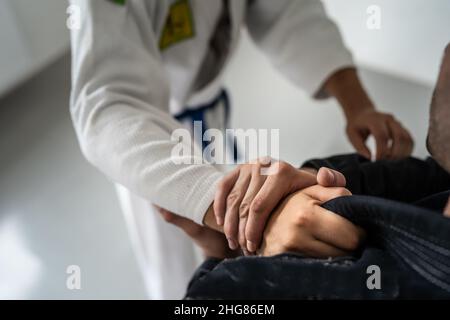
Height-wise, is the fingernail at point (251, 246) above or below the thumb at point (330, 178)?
below

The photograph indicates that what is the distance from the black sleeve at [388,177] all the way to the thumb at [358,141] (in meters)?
0.06

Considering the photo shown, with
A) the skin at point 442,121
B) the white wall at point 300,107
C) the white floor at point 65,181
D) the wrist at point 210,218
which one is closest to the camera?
the skin at point 442,121

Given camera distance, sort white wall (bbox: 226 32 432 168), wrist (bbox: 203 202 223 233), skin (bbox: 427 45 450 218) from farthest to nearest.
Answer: white wall (bbox: 226 32 432 168)
wrist (bbox: 203 202 223 233)
skin (bbox: 427 45 450 218)

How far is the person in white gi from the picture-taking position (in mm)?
353

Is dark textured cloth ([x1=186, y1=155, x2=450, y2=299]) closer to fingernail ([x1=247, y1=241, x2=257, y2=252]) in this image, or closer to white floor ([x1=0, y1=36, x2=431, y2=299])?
fingernail ([x1=247, y1=241, x2=257, y2=252])

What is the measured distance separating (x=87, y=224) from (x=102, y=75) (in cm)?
49

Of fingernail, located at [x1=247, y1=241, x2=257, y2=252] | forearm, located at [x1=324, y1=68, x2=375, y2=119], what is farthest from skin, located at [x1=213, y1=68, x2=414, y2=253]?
forearm, located at [x1=324, y1=68, x2=375, y2=119]

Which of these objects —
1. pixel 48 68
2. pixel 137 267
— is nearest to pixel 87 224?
pixel 137 267

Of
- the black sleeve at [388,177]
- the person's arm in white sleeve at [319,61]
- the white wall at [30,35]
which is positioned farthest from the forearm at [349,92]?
the white wall at [30,35]

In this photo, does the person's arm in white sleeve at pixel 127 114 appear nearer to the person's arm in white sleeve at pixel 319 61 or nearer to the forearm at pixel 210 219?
the forearm at pixel 210 219

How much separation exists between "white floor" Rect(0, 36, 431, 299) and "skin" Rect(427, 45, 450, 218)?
0.94 ft

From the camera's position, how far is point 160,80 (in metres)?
0.43

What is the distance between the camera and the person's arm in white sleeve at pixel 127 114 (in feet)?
1.12
